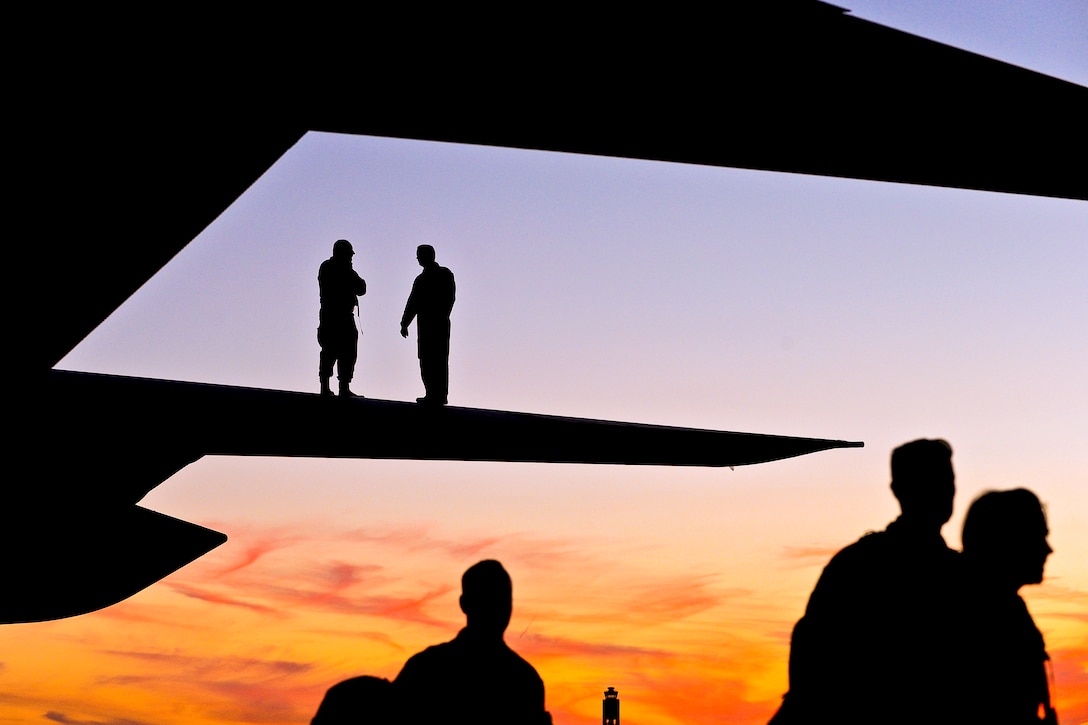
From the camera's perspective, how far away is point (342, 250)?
345 inches

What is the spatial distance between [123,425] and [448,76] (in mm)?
5629

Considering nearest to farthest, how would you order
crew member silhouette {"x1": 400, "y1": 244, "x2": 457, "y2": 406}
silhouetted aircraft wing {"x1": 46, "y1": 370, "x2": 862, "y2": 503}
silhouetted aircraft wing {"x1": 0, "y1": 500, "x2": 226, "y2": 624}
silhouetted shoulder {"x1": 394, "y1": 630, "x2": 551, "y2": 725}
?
silhouetted shoulder {"x1": 394, "y1": 630, "x2": 551, "y2": 725}
silhouetted aircraft wing {"x1": 46, "y1": 370, "x2": 862, "y2": 503}
crew member silhouette {"x1": 400, "y1": 244, "x2": 457, "y2": 406}
silhouetted aircraft wing {"x1": 0, "y1": 500, "x2": 226, "y2": 624}

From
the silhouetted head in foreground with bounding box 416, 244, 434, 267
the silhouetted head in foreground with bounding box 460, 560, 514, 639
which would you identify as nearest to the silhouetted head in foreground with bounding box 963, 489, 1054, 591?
the silhouetted head in foreground with bounding box 460, 560, 514, 639

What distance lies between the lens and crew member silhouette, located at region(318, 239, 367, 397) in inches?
339

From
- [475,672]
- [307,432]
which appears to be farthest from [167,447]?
[475,672]

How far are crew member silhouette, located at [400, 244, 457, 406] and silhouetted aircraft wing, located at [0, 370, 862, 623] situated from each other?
0.74 feet

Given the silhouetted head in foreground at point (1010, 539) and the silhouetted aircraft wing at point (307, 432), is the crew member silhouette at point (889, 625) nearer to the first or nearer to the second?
the silhouetted head in foreground at point (1010, 539)

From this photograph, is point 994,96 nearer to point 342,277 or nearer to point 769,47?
point 769,47

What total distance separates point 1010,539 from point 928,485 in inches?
7.9

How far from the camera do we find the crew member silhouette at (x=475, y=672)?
2.27 metres

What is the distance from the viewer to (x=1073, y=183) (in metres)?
3.74

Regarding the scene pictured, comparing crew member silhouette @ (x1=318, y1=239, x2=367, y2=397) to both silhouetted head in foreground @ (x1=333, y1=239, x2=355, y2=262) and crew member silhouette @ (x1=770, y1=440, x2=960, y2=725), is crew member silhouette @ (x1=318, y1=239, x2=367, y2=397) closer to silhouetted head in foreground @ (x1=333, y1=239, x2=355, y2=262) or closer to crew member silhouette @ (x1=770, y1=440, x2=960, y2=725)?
silhouetted head in foreground @ (x1=333, y1=239, x2=355, y2=262)

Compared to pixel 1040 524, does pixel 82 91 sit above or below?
above

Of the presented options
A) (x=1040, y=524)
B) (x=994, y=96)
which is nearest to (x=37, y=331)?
(x=994, y=96)
